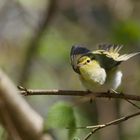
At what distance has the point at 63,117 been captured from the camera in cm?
132

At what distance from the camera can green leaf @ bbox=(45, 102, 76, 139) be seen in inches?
51.3

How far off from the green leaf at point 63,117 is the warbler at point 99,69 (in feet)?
0.39

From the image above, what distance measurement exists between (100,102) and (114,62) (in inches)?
52.1

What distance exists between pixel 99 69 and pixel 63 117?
0.27 m

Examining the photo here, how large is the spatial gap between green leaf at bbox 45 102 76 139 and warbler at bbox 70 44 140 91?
0.39 feet

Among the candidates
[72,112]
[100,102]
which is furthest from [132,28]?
[72,112]

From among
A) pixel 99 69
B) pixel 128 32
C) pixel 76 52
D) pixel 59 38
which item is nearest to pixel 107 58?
pixel 99 69

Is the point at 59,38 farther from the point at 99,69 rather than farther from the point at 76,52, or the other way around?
the point at 76,52

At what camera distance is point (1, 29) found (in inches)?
129

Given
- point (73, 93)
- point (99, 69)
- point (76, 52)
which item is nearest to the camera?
point (73, 93)

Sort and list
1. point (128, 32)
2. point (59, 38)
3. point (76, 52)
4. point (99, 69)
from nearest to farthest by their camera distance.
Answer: point (76, 52) < point (99, 69) < point (128, 32) < point (59, 38)

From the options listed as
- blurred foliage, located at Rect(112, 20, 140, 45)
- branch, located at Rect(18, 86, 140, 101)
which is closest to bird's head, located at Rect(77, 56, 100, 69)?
branch, located at Rect(18, 86, 140, 101)

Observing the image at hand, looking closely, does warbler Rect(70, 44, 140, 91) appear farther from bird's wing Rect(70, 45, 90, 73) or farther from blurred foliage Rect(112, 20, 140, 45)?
blurred foliage Rect(112, 20, 140, 45)

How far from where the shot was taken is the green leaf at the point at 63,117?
1.30 metres
